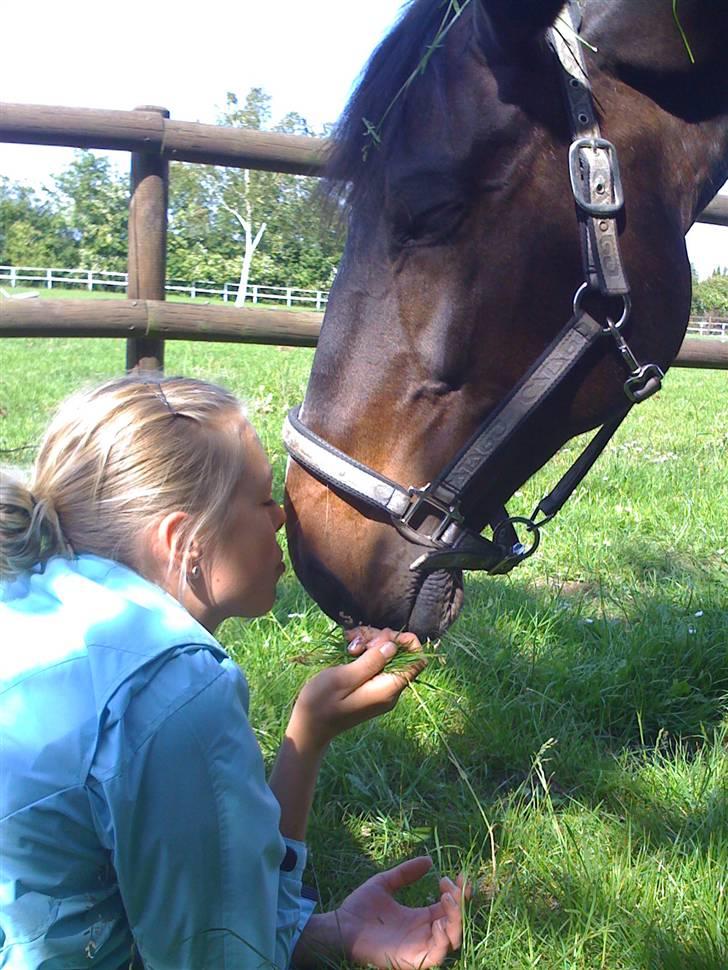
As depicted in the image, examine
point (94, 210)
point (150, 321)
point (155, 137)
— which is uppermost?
point (155, 137)

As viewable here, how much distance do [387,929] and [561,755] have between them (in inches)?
31.4

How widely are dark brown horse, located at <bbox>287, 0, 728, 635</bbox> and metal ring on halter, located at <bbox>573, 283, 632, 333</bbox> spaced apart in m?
0.02

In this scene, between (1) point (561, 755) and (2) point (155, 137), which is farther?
(2) point (155, 137)

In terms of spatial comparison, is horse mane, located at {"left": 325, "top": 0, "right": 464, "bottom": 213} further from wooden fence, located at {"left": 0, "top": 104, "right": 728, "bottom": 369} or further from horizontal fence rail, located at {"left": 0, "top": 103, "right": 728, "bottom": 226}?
wooden fence, located at {"left": 0, "top": 104, "right": 728, "bottom": 369}

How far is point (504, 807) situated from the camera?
6.45ft

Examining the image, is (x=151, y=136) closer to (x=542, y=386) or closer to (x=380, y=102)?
(x=380, y=102)

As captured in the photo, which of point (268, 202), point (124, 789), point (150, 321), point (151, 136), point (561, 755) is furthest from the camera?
point (268, 202)

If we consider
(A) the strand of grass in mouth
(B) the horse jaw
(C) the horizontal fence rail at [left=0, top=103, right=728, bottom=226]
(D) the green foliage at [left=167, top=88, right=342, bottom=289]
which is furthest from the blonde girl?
(C) the horizontal fence rail at [left=0, top=103, right=728, bottom=226]

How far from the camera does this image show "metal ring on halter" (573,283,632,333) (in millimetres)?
1708

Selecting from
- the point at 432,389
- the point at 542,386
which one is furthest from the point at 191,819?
the point at 542,386

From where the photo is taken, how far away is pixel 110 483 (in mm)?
1298

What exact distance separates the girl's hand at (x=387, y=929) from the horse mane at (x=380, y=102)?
4.21 ft

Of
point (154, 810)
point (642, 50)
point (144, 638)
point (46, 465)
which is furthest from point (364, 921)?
point (642, 50)

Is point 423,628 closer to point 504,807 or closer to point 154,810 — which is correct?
point 504,807
